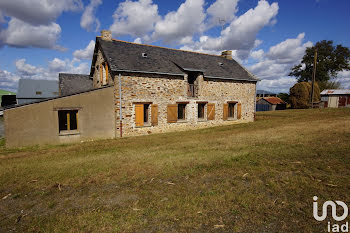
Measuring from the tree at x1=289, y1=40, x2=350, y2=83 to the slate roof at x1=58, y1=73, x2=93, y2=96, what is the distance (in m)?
51.2

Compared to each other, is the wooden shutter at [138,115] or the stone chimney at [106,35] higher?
the stone chimney at [106,35]

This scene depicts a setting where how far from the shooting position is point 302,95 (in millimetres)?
33750

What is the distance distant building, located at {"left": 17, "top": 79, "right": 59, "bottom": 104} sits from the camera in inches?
1133

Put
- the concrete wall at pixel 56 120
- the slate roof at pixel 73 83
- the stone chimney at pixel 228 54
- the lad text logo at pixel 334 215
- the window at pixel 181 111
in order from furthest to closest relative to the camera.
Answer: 1. the stone chimney at pixel 228 54
2. the slate roof at pixel 73 83
3. the window at pixel 181 111
4. the concrete wall at pixel 56 120
5. the lad text logo at pixel 334 215

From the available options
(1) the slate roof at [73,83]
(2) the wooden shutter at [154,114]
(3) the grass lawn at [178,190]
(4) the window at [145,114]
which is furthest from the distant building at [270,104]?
(1) the slate roof at [73,83]

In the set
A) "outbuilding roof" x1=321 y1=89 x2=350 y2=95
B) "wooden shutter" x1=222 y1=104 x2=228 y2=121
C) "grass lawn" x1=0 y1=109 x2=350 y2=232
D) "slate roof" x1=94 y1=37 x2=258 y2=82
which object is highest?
"slate roof" x1=94 y1=37 x2=258 y2=82

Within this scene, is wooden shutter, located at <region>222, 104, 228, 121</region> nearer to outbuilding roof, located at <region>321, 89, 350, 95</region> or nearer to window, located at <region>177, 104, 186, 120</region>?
window, located at <region>177, 104, 186, 120</region>

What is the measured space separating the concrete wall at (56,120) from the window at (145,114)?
1764 mm

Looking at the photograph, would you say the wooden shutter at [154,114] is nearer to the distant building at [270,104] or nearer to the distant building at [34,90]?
the distant building at [34,90]

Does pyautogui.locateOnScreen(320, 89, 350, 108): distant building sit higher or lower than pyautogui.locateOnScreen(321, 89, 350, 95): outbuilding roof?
lower

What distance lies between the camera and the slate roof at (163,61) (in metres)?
13.6

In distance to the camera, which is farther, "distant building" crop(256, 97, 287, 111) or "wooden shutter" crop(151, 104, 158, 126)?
"distant building" crop(256, 97, 287, 111)

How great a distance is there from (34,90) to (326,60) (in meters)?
63.5

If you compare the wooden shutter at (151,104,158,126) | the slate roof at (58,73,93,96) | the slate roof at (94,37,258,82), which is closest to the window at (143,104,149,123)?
the wooden shutter at (151,104,158,126)
